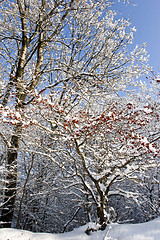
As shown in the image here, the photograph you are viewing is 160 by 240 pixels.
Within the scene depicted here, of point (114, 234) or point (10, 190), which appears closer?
point (114, 234)

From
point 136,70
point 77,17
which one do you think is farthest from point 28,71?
point 136,70

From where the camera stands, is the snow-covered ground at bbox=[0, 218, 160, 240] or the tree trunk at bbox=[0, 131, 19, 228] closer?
the snow-covered ground at bbox=[0, 218, 160, 240]

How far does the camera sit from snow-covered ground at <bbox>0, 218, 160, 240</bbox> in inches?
122

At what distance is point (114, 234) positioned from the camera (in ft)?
11.5

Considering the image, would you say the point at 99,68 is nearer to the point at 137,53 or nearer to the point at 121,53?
the point at 121,53

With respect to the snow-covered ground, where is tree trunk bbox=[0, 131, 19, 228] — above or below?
above

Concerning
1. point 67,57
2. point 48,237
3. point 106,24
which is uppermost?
point 106,24

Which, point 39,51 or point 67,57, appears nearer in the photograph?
point 39,51

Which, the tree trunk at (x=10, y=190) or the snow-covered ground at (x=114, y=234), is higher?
the tree trunk at (x=10, y=190)

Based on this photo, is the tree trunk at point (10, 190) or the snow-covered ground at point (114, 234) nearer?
the snow-covered ground at point (114, 234)

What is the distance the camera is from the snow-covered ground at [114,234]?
10.2ft

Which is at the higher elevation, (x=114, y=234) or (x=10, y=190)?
(x=10, y=190)

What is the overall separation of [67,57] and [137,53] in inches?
119

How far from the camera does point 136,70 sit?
6559 millimetres
